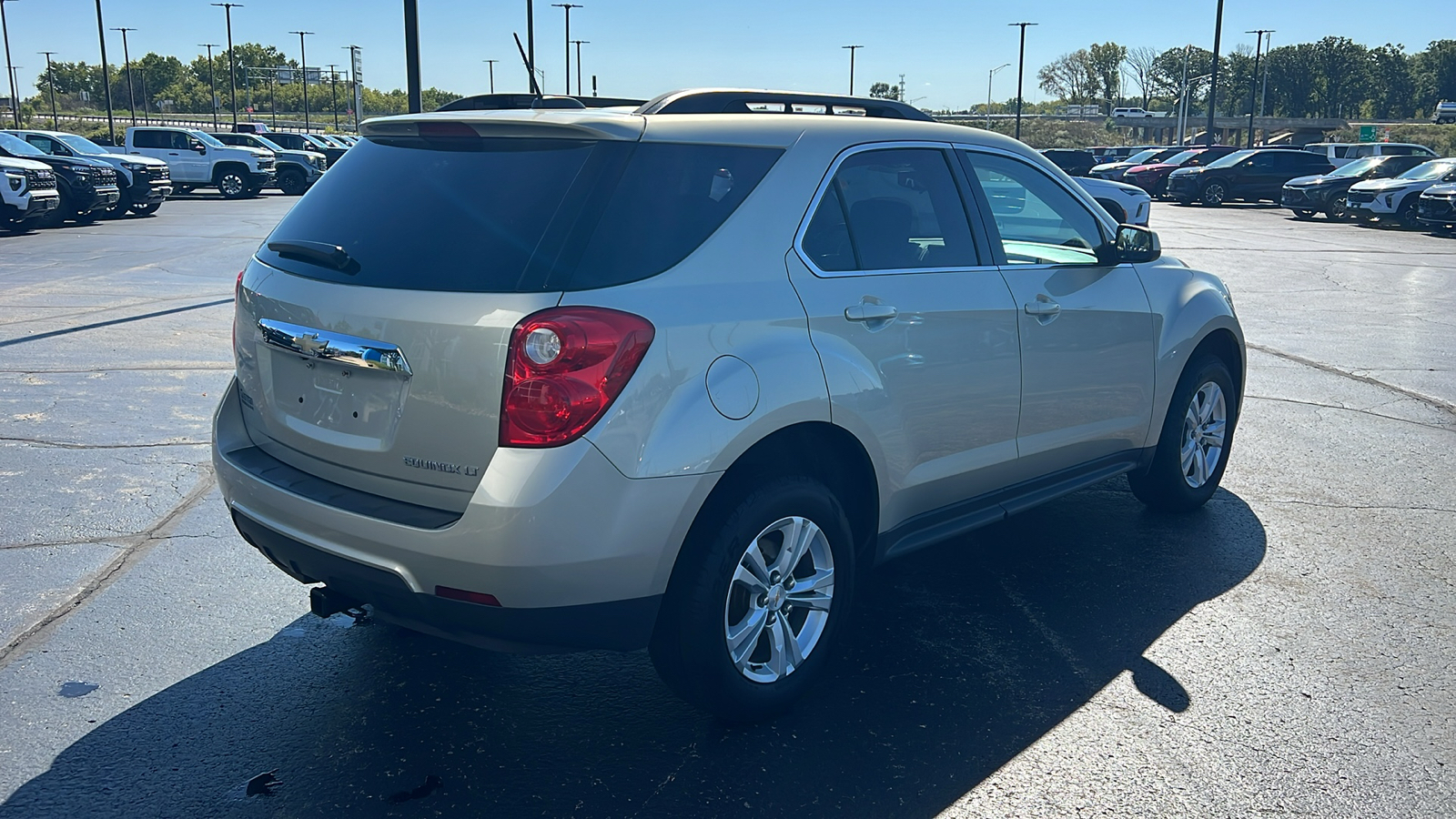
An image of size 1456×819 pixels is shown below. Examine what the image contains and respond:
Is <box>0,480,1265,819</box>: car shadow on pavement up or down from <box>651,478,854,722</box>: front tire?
down

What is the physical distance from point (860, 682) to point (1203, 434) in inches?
106

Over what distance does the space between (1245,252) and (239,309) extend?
19205 millimetres

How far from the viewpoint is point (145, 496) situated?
5.62 metres

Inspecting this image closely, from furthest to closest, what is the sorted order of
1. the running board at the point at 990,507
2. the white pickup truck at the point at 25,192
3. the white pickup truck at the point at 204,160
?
the white pickup truck at the point at 204,160 < the white pickup truck at the point at 25,192 < the running board at the point at 990,507

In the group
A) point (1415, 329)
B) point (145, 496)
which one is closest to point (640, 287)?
point (145, 496)

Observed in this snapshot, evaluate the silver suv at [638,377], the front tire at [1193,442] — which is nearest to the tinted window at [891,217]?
the silver suv at [638,377]

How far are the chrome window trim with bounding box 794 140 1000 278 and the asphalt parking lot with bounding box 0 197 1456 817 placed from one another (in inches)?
50.9

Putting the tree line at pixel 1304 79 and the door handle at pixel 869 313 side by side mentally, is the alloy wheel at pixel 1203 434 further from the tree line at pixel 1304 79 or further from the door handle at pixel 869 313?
the tree line at pixel 1304 79

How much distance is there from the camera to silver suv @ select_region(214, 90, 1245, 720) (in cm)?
298

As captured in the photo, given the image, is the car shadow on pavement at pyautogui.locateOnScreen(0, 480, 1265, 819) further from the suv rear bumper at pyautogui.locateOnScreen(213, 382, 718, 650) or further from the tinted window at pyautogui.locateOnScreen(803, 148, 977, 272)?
the tinted window at pyautogui.locateOnScreen(803, 148, 977, 272)

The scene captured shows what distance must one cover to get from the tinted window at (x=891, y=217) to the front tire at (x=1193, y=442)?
1.75 m

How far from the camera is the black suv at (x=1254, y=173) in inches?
1382

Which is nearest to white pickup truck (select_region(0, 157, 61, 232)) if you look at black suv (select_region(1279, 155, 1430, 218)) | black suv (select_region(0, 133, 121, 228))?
black suv (select_region(0, 133, 121, 228))

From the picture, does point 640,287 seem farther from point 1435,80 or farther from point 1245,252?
point 1435,80
